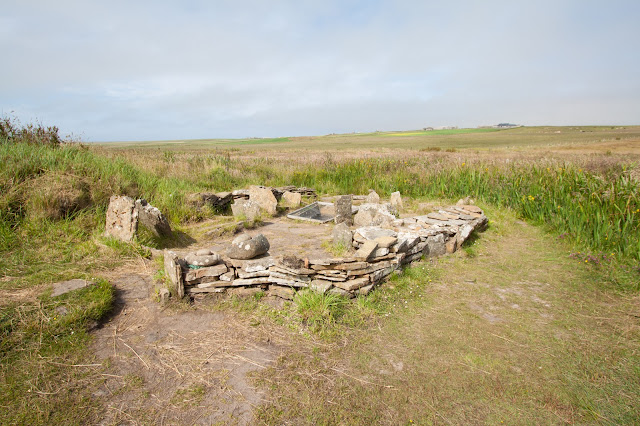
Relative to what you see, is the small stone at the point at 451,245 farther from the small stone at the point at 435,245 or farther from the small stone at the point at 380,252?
the small stone at the point at 380,252

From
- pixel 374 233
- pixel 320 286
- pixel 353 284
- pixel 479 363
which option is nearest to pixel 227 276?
pixel 320 286

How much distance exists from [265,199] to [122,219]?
3759 mm

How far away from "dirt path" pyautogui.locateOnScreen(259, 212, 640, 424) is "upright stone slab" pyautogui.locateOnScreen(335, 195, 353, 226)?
10.1 feet

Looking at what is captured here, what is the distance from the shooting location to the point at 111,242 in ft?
18.1

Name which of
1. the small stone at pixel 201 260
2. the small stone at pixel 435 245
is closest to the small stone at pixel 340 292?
the small stone at pixel 201 260

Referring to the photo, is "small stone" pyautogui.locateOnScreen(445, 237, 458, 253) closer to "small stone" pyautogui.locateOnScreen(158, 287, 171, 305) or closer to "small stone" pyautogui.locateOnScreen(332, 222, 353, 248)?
"small stone" pyautogui.locateOnScreen(332, 222, 353, 248)

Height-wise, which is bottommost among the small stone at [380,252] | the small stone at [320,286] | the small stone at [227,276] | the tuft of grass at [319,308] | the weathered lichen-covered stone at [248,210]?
the tuft of grass at [319,308]

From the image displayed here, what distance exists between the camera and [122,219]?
5.94 m

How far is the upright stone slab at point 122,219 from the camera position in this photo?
229 inches

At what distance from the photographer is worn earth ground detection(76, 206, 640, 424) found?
2.60m

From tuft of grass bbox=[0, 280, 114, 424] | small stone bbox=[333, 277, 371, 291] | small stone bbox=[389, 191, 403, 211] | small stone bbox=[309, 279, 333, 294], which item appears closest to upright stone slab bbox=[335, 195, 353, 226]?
small stone bbox=[389, 191, 403, 211]

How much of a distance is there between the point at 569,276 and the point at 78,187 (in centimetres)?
940

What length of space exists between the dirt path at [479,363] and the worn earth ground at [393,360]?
0.01 meters

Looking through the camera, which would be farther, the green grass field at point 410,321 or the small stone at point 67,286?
the small stone at point 67,286
